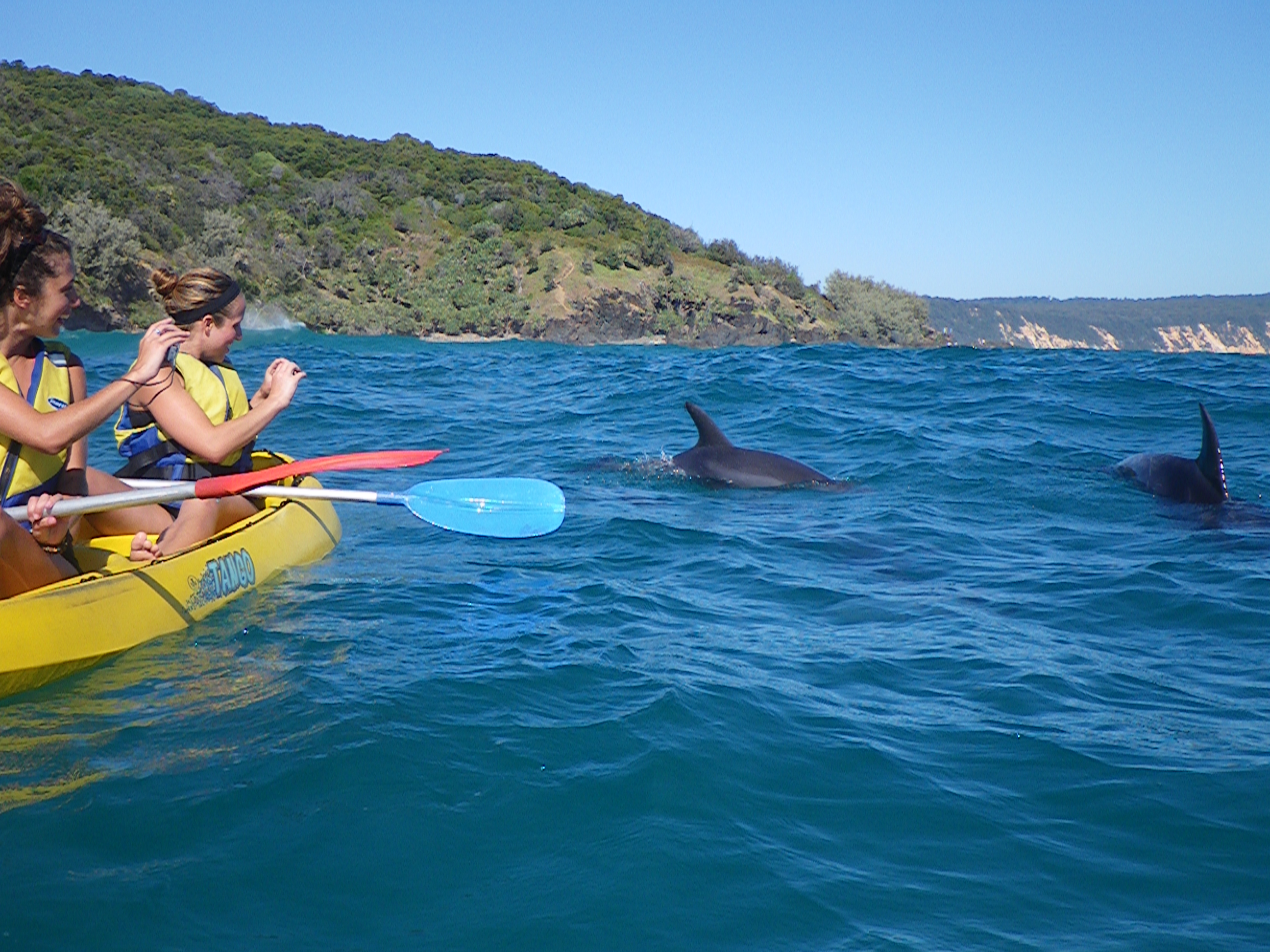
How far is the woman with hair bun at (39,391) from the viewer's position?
3.88 metres

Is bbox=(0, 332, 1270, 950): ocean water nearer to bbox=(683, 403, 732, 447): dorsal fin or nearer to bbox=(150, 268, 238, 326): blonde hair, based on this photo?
bbox=(683, 403, 732, 447): dorsal fin

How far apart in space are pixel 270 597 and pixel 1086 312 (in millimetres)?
113388

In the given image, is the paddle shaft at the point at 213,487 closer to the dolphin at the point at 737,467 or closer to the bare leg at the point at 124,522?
the bare leg at the point at 124,522

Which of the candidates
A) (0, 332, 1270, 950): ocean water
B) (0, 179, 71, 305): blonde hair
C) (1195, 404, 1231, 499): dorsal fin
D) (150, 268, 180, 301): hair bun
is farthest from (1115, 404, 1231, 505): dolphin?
(0, 179, 71, 305): blonde hair

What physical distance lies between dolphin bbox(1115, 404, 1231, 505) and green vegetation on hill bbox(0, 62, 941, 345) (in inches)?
1262

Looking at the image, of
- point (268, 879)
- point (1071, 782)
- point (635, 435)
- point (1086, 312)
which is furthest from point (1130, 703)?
point (1086, 312)

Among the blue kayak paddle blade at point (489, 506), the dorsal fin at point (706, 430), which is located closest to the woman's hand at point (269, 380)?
the blue kayak paddle blade at point (489, 506)

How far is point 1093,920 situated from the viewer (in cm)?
278

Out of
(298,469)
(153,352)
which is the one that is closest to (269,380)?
(298,469)

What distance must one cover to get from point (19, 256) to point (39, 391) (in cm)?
61

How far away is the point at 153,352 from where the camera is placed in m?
3.90

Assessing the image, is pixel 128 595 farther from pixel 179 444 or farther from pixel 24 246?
pixel 24 246

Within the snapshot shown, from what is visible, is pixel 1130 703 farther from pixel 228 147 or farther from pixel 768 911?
pixel 228 147

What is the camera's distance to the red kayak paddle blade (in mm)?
4816
